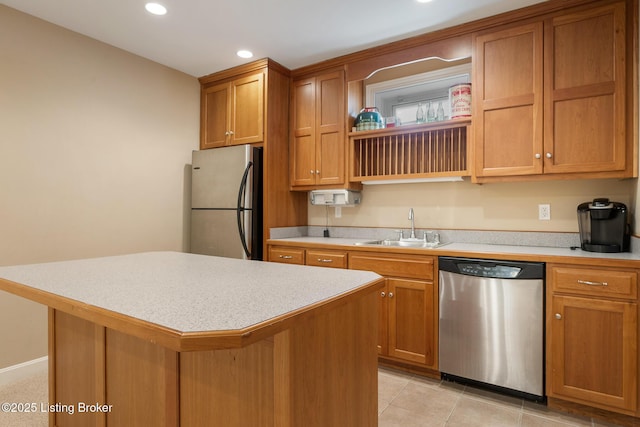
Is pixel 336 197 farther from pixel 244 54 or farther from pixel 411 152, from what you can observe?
pixel 244 54

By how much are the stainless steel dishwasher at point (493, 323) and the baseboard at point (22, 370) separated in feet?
9.45

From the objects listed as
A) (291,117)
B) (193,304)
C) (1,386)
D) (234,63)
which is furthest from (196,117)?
(193,304)

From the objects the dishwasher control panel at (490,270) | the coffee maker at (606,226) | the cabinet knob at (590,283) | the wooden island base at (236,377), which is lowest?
the wooden island base at (236,377)

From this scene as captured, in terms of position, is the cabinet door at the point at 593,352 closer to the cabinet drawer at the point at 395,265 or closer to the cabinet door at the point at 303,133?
the cabinet drawer at the point at 395,265

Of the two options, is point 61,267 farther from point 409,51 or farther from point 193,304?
point 409,51

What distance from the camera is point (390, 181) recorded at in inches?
120

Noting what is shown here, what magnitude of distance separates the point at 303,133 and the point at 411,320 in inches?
77.4

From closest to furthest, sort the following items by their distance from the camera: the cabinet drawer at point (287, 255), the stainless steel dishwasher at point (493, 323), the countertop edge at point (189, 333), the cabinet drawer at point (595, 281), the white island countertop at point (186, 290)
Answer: the countertop edge at point (189, 333)
the white island countertop at point (186, 290)
the cabinet drawer at point (595, 281)
the stainless steel dishwasher at point (493, 323)
the cabinet drawer at point (287, 255)

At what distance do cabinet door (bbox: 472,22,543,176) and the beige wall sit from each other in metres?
2.77

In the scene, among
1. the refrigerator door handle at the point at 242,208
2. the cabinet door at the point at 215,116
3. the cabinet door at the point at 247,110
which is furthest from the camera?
the cabinet door at the point at 215,116

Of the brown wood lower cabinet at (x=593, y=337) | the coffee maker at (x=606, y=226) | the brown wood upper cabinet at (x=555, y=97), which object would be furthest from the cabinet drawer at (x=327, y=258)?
the coffee maker at (x=606, y=226)

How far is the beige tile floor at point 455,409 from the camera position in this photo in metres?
1.99

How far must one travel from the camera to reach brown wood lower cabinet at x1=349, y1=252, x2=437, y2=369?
8.05 feet

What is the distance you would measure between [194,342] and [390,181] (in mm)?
2537
